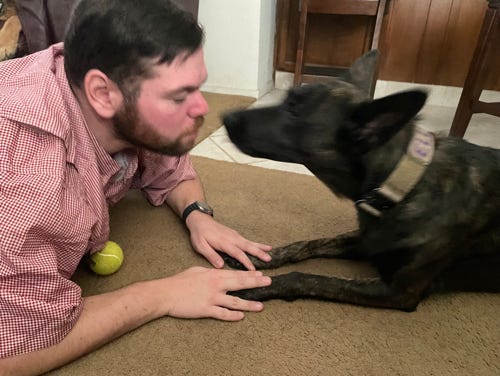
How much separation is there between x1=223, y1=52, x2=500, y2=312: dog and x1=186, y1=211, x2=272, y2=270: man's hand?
150 mm

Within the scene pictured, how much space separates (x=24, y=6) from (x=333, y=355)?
2.00 m

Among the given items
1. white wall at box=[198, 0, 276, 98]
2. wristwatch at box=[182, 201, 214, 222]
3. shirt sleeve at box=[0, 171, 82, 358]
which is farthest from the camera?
white wall at box=[198, 0, 276, 98]

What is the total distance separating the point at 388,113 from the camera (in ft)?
3.27

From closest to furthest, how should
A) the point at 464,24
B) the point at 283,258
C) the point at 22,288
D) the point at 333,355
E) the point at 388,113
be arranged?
the point at 22,288, the point at 388,113, the point at 333,355, the point at 283,258, the point at 464,24

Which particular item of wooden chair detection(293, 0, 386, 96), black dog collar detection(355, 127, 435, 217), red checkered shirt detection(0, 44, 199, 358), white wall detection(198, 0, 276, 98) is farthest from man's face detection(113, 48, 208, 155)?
white wall detection(198, 0, 276, 98)

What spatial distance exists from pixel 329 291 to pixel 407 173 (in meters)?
0.44

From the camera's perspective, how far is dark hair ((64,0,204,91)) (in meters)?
1.02

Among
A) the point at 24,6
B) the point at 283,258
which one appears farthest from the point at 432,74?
the point at 24,6

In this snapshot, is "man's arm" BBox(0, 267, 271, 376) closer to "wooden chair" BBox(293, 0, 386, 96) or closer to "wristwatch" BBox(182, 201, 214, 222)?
"wristwatch" BBox(182, 201, 214, 222)

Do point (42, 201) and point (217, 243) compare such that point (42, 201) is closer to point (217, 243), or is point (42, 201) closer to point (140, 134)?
point (140, 134)

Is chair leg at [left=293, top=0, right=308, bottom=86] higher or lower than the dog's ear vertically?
lower

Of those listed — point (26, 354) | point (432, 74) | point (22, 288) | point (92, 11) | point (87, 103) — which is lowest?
point (432, 74)

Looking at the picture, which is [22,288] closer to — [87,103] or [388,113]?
[87,103]

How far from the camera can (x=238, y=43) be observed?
3359 mm
